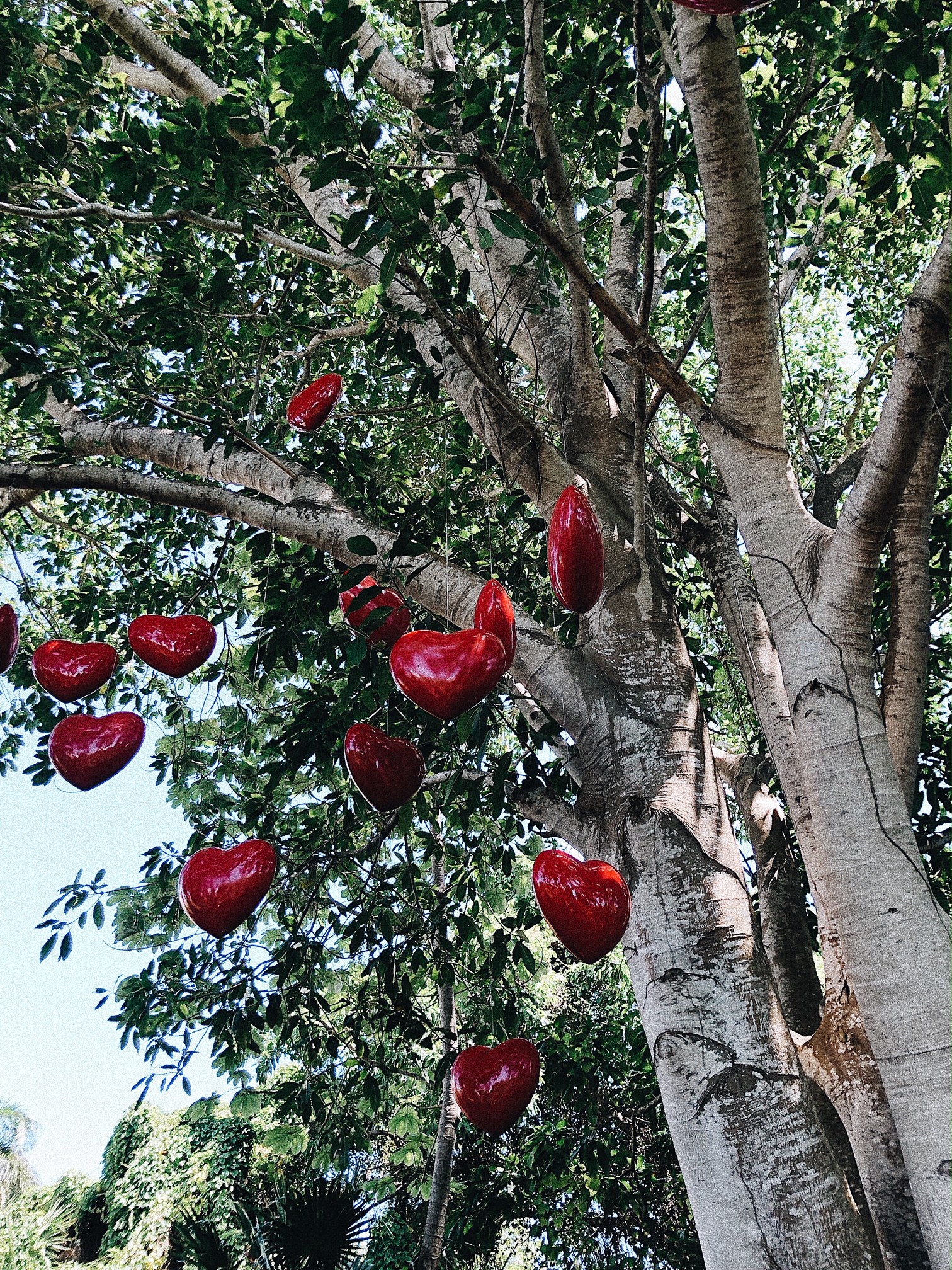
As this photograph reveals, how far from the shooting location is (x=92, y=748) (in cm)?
170

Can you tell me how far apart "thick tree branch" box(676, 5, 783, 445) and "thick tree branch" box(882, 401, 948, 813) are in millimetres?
535

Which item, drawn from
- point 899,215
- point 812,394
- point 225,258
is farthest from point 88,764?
point 812,394

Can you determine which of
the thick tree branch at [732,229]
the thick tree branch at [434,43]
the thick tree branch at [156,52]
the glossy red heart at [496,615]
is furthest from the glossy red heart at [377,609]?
the thick tree branch at [156,52]

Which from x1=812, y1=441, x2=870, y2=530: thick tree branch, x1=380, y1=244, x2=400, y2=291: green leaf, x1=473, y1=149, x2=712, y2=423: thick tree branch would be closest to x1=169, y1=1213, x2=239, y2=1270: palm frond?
x1=812, y1=441, x2=870, y2=530: thick tree branch

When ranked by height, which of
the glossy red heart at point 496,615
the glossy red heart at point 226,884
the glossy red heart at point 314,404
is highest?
the glossy red heart at point 314,404

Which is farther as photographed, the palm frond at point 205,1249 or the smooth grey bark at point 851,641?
the palm frond at point 205,1249

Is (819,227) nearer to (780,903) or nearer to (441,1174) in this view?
(780,903)

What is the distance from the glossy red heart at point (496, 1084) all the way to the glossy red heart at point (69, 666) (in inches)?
45.8

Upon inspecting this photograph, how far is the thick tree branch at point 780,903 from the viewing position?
248cm

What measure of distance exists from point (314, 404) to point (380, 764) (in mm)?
879

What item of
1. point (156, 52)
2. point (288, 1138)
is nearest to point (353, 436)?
point (156, 52)

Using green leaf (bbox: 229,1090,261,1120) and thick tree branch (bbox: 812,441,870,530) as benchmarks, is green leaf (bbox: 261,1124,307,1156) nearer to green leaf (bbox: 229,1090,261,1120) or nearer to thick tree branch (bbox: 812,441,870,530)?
green leaf (bbox: 229,1090,261,1120)

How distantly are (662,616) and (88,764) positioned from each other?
4.26 feet

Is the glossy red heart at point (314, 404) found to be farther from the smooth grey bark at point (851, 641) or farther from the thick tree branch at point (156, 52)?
the thick tree branch at point (156, 52)
